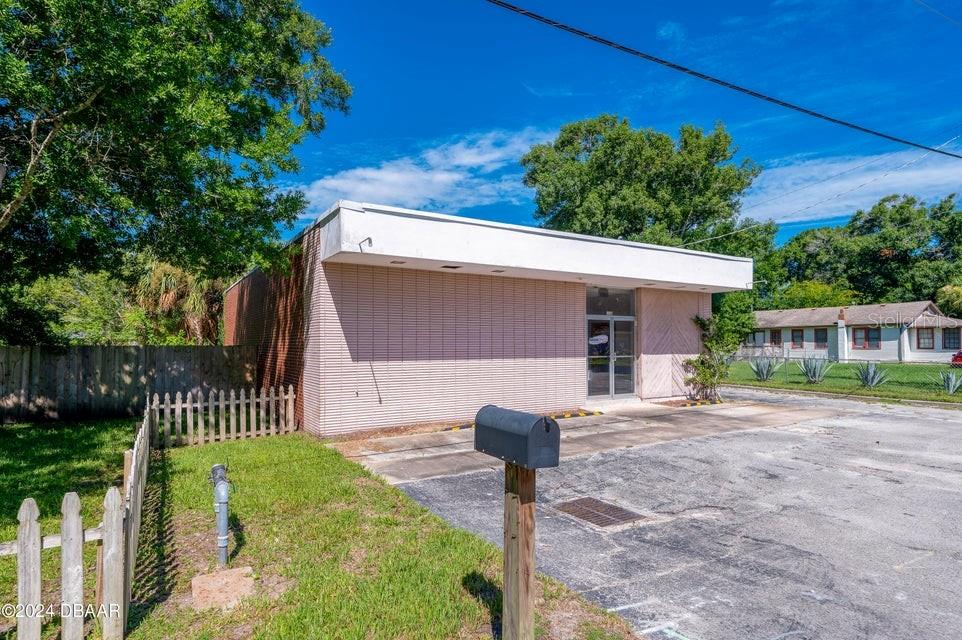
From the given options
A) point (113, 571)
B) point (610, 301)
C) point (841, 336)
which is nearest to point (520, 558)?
point (113, 571)

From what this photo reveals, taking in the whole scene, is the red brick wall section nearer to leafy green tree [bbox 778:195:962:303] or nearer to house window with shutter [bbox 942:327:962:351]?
house window with shutter [bbox 942:327:962:351]

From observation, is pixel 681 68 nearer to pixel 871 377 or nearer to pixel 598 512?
pixel 598 512

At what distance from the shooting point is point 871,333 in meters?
38.5

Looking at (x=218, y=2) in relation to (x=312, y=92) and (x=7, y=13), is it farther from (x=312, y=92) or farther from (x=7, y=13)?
(x=7, y=13)

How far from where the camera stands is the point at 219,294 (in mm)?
19328

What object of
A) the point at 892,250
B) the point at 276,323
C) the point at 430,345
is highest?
the point at 892,250

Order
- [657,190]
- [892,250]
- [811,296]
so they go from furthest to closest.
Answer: [811,296] → [892,250] → [657,190]

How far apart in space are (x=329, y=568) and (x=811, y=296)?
55419 mm

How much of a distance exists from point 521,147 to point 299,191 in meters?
25.3

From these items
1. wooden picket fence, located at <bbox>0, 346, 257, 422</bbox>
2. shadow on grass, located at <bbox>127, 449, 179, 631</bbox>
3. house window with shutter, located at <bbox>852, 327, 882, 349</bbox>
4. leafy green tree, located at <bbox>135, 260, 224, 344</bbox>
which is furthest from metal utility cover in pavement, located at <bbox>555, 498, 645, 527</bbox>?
house window with shutter, located at <bbox>852, 327, 882, 349</bbox>

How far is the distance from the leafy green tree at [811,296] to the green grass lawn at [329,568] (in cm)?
5259

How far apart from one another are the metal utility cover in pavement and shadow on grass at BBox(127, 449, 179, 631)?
371 cm

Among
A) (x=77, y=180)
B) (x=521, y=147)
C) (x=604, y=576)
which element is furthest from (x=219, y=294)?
(x=521, y=147)

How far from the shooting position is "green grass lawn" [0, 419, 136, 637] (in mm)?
4152
